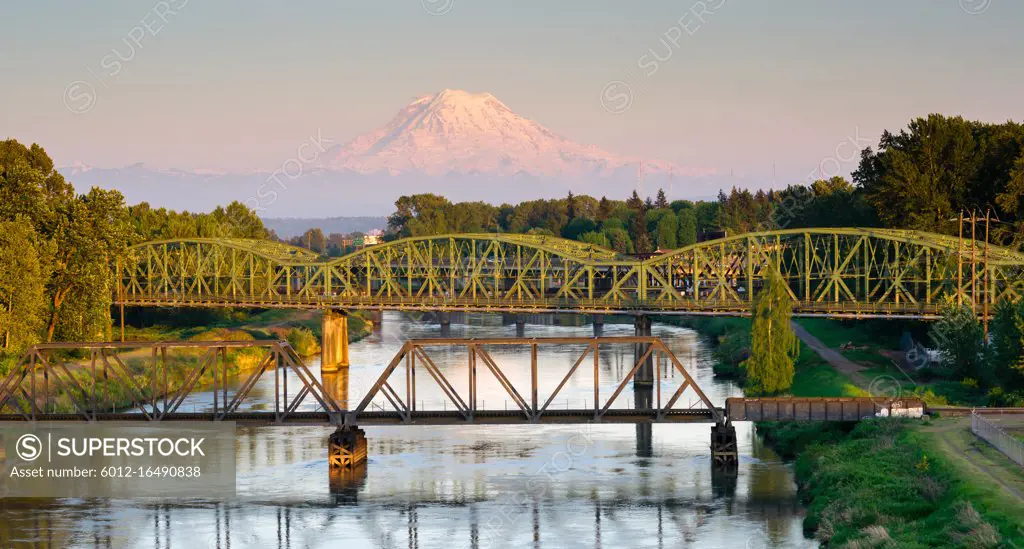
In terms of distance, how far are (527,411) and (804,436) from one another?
1817 centimetres

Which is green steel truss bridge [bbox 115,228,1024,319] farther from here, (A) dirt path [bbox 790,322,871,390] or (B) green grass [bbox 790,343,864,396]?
(B) green grass [bbox 790,343,864,396]

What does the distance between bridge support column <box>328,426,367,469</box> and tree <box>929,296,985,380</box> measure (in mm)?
43012

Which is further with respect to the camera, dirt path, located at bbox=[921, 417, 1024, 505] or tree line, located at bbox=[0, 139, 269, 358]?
tree line, located at bbox=[0, 139, 269, 358]

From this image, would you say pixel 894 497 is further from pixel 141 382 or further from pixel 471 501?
pixel 141 382

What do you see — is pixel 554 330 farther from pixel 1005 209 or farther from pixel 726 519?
pixel 726 519

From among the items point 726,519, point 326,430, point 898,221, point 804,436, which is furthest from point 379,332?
point 726,519

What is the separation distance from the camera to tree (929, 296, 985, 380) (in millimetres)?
95188

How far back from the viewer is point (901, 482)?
64.9 meters

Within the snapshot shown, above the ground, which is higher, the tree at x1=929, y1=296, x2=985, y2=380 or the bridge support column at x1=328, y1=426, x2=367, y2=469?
the tree at x1=929, y1=296, x2=985, y2=380

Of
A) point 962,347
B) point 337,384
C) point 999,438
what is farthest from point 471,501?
point 337,384

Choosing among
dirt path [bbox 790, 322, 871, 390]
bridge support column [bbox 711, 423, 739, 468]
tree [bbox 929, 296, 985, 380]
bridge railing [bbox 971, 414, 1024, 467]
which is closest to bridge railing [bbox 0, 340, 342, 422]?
bridge support column [bbox 711, 423, 739, 468]

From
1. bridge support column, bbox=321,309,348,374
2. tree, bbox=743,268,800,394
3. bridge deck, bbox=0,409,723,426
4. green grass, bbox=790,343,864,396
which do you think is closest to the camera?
bridge deck, bbox=0,409,723,426

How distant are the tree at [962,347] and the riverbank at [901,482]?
357 centimetres

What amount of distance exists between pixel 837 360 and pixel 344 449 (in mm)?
52109
